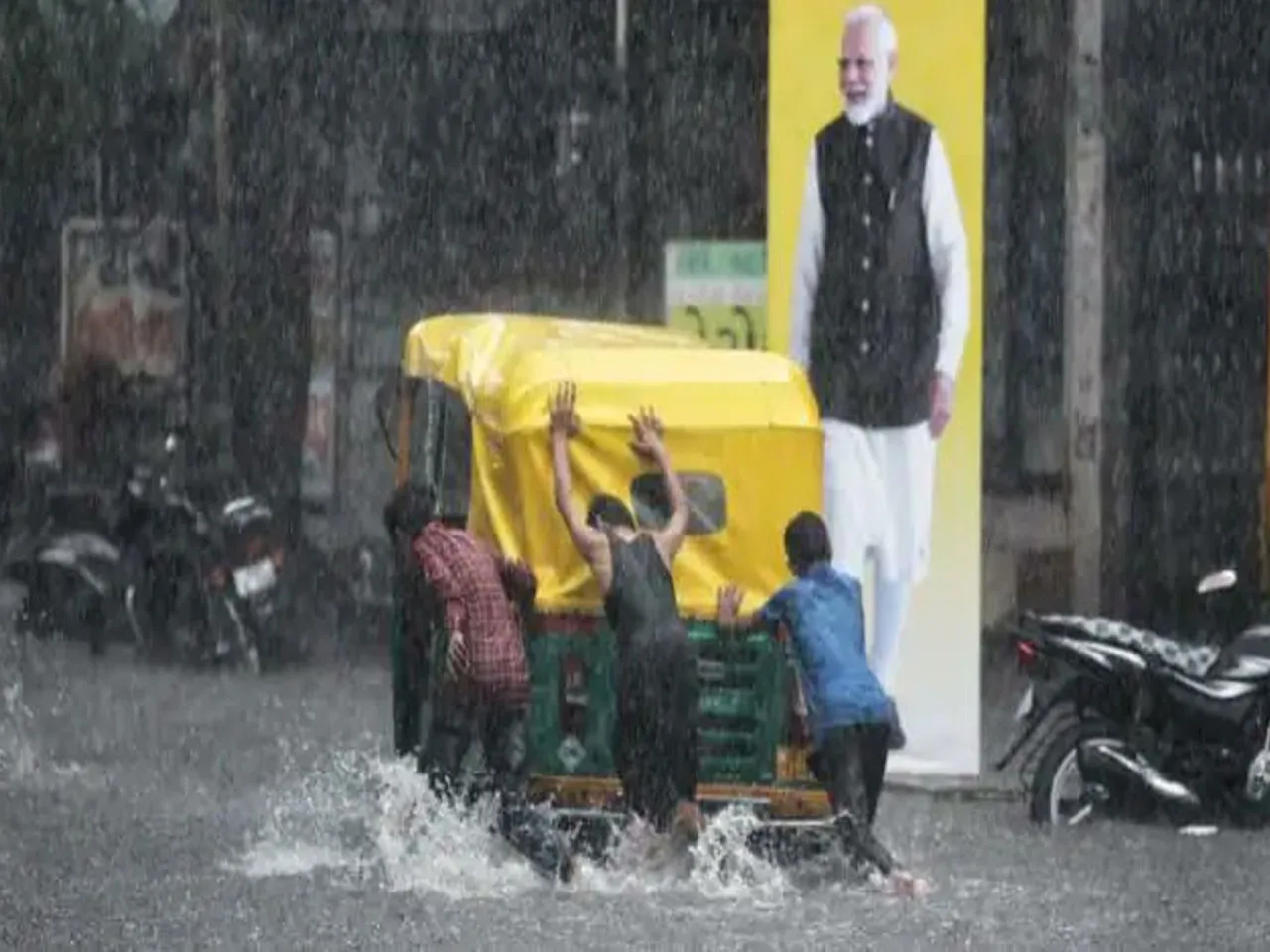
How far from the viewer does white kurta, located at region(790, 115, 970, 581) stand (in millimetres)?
14516

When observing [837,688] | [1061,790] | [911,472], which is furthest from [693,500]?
[1061,790]

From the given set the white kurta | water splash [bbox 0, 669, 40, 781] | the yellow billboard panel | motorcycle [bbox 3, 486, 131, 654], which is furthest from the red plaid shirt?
motorcycle [bbox 3, 486, 131, 654]

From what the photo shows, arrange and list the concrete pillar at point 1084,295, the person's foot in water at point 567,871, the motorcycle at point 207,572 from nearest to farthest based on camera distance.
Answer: the person's foot in water at point 567,871
the concrete pillar at point 1084,295
the motorcycle at point 207,572

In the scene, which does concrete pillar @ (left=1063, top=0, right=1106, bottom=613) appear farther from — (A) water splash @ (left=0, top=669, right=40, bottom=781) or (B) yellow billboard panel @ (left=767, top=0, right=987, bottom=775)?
(A) water splash @ (left=0, top=669, right=40, bottom=781)

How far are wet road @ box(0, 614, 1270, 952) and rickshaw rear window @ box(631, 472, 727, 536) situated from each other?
1.35 m

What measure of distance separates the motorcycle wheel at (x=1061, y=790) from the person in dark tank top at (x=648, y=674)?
1.96 m

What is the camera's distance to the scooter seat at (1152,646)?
1345 centimetres

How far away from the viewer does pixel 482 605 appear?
12.0 metres

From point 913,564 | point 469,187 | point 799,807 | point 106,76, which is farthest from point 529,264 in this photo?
point 799,807

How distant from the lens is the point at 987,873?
489 inches

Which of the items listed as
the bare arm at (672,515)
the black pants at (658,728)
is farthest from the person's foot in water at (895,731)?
the bare arm at (672,515)

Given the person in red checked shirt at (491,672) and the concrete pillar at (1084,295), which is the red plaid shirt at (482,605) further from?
the concrete pillar at (1084,295)

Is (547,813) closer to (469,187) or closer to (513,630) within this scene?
(513,630)

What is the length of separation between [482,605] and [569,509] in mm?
545
